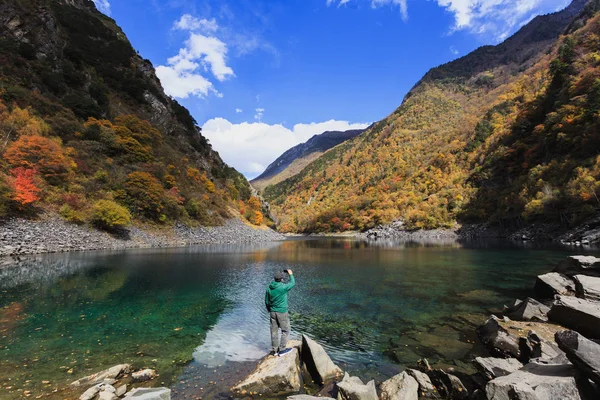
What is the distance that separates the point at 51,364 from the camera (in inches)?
371

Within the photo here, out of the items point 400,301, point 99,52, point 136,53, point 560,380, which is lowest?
point 400,301

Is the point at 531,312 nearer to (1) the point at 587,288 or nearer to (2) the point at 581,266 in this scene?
(1) the point at 587,288

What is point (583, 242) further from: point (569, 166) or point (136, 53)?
point (136, 53)

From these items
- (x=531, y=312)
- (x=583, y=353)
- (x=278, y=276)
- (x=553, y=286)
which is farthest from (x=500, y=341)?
(x=553, y=286)

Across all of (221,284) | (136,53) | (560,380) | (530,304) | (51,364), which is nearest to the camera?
(560,380)

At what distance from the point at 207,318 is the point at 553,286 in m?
20.0

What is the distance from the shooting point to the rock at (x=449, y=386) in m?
7.89

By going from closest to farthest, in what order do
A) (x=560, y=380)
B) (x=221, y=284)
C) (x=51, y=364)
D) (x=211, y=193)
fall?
(x=560, y=380), (x=51, y=364), (x=221, y=284), (x=211, y=193)

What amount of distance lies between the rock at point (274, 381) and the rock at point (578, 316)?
9316 mm

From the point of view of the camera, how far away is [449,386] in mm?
8156

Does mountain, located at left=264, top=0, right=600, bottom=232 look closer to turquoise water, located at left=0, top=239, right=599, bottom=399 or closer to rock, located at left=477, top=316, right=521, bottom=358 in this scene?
turquoise water, located at left=0, top=239, right=599, bottom=399

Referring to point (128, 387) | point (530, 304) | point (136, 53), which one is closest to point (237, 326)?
point (128, 387)

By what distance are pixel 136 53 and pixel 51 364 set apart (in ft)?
406

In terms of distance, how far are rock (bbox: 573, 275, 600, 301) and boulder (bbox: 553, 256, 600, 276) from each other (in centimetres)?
354
